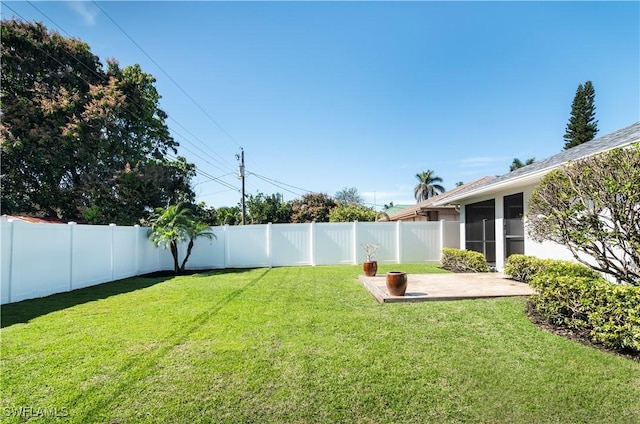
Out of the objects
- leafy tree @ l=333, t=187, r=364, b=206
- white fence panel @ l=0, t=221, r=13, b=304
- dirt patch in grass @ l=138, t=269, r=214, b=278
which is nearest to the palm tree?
leafy tree @ l=333, t=187, r=364, b=206

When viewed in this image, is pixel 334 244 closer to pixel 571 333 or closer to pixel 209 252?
pixel 209 252

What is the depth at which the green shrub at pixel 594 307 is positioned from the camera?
367 centimetres

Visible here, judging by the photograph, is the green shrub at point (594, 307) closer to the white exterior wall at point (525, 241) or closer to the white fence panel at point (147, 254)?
the white exterior wall at point (525, 241)

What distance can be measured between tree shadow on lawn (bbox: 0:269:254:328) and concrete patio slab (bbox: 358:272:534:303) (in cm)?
633

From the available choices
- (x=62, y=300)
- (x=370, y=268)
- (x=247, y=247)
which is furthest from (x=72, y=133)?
A: (x=370, y=268)

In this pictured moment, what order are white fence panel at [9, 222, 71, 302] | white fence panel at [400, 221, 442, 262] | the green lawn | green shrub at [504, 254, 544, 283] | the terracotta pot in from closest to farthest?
the green lawn → white fence panel at [9, 222, 71, 302] → green shrub at [504, 254, 544, 283] → the terracotta pot → white fence panel at [400, 221, 442, 262]

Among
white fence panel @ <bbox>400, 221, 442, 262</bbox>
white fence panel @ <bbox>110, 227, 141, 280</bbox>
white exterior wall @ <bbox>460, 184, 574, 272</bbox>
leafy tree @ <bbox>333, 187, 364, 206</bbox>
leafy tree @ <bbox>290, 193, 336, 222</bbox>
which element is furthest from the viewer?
leafy tree @ <bbox>333, 187, 364, 206</bbox>

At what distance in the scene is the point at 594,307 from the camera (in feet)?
13.5

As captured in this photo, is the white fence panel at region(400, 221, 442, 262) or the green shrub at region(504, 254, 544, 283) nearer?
the green shrub at region(504, 254, 544, 283)

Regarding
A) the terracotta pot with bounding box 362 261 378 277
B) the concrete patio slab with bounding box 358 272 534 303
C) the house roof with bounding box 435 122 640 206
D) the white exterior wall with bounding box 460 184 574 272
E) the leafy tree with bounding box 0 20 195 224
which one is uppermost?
the leafy tree with bounding box 0 20 195 224

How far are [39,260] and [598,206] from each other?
10891 mm

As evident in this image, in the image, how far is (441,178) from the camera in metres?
43.6

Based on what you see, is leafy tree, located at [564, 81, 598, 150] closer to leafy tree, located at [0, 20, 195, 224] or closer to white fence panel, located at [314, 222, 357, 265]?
white fence panel, located at [314, 222, 357, 265]

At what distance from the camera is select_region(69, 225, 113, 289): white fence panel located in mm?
8594
